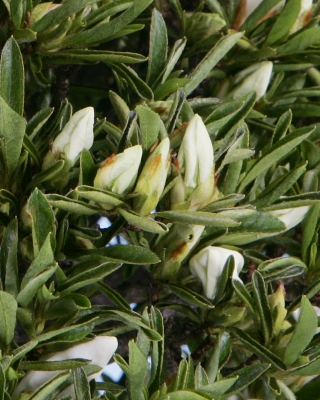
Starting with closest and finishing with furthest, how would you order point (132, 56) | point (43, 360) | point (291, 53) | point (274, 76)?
point (43, 360), point (132, 56), point (291, 53), point (274, 76)

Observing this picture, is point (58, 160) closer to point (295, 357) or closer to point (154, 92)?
point (154, 92)

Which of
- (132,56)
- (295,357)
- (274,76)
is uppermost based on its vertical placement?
(132,56)

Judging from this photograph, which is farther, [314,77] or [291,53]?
[314,77]

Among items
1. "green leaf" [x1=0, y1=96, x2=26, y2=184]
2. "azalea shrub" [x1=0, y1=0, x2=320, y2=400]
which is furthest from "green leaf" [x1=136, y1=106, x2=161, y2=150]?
"green leaf" [x1=0, y1=96, x2=26, y2=184]

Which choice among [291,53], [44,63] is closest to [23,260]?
[44,63]

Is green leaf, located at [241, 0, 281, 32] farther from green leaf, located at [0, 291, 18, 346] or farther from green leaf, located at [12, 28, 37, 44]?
green leaf, located at [0, 291, 18, 346]

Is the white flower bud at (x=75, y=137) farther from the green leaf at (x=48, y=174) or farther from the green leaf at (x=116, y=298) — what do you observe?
the green leaf at (x=116, y=298)

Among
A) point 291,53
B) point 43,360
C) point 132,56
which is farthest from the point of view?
point 291,53
